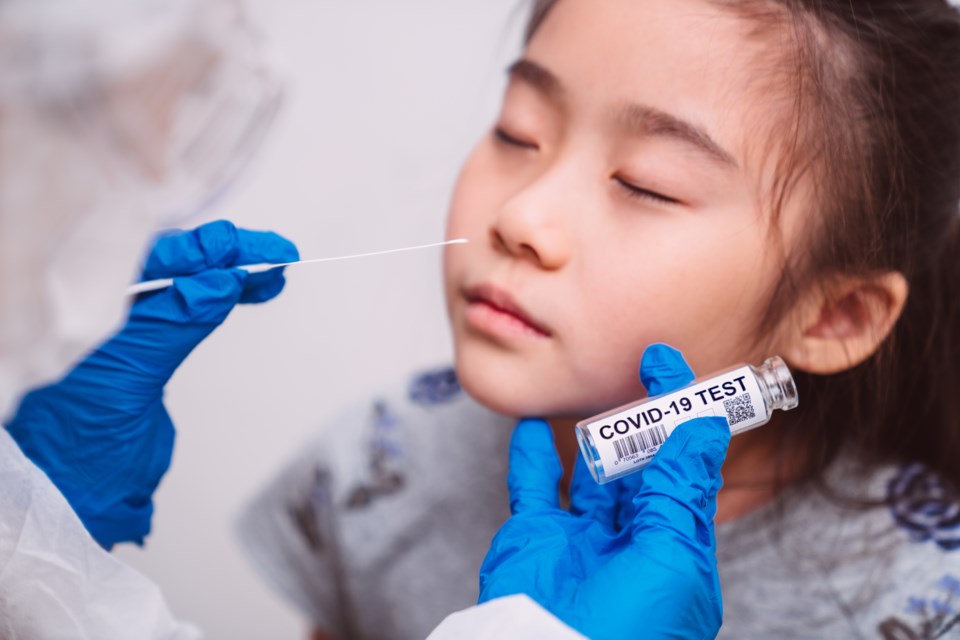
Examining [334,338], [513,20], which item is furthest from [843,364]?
[334,338]

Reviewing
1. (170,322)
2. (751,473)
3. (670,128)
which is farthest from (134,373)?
(751,473)

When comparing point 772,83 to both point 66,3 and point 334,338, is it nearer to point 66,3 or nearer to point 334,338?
point 66,3

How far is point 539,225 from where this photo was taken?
0.81 m

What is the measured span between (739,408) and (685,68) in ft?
1.07

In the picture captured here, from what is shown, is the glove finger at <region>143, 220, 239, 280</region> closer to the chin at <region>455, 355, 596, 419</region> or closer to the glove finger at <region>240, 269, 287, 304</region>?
the glove finger at <region>240, 269, 287, 304</region>

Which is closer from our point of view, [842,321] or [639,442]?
[639,442]

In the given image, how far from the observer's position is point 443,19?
1.81 meters

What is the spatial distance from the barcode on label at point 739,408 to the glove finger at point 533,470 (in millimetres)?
191

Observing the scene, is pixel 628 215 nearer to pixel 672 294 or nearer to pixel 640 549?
pixel 672 294

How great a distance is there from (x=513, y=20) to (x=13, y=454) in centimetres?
88

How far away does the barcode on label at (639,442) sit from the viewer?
75 centimetres

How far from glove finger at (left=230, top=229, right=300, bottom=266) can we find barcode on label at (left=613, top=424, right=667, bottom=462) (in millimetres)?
355

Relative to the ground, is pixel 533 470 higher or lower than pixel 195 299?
lower

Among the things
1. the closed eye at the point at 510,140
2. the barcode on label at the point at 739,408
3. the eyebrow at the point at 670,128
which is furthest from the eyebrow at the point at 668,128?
the barcode on label at the point at 739,408
